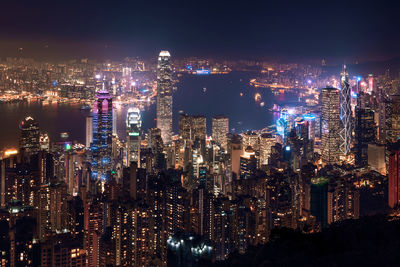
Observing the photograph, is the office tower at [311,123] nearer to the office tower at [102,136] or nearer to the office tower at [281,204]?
the office tower at [102,136]

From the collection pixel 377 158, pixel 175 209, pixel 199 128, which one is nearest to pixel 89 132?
pixel 199 128

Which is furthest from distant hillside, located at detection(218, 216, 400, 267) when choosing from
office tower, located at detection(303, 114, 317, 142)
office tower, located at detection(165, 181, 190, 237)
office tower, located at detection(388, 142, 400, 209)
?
office tower, located at detection(303, 114, 317, 142)

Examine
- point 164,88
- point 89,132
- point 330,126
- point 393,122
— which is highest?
point 164,88

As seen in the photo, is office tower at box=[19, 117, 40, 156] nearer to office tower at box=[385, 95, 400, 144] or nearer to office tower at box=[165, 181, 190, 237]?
office tower at box=[165, 181, 190, 237]

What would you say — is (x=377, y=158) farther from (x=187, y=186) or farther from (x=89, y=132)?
(x=89, y=132)

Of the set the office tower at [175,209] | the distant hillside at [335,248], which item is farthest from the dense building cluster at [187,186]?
the distant hillside at [335,248]

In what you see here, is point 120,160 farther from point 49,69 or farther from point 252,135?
point 49,69

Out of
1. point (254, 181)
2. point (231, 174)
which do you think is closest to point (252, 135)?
point (231, 174)
